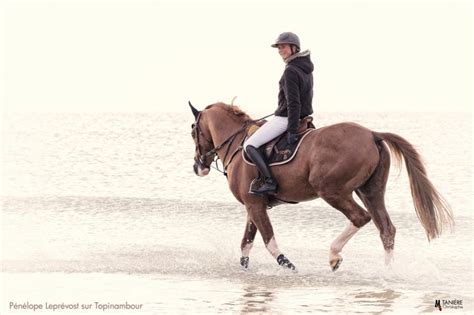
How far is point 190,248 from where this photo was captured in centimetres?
1703

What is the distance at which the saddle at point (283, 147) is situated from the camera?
13.8m

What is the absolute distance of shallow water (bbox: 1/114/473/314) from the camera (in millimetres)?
12219

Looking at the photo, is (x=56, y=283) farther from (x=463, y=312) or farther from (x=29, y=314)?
(x=463, y=312)

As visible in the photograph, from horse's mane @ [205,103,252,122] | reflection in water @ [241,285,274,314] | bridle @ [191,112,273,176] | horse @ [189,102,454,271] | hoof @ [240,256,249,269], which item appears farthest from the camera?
horse's mane @ [205,103,252,122]

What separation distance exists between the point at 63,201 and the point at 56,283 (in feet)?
34.5

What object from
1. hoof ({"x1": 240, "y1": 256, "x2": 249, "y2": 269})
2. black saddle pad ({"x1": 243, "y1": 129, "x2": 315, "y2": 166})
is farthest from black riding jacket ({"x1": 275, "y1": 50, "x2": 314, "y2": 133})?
hoof ({"x1": 240, "y1": 256, "x2": 249, "y2": 269})

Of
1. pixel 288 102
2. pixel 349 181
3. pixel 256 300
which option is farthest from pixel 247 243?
pixel 256 300

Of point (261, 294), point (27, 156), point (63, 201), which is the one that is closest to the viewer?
point (261, 294)

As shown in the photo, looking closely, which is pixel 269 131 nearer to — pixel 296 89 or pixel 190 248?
pixel 296 89

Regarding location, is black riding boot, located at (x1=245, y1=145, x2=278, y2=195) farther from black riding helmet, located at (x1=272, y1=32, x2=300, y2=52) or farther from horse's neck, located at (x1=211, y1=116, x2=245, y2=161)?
black riding helmet, located at (x1=272, y1=32, x2=300, y2=52)

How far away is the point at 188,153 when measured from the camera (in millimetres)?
38750

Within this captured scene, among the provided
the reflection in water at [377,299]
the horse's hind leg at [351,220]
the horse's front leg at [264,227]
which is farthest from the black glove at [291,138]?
the reflection in water at [377,299]

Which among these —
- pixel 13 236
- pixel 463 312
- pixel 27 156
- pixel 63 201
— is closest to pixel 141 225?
pixel 13 236

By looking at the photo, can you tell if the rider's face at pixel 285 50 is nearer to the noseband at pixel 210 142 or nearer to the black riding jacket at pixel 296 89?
the black riding jacket at pixel 296 89
